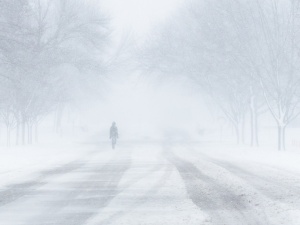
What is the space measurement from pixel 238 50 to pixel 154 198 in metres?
21.3

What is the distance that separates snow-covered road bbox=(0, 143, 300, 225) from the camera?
7.92m

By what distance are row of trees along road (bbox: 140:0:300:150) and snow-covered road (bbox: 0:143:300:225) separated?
14.1 m

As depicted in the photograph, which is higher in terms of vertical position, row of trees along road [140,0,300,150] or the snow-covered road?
row of trees along road [140,0,300,150]

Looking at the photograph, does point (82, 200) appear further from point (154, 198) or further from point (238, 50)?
point (238, 50)

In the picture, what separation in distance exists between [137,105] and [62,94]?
10581 cm

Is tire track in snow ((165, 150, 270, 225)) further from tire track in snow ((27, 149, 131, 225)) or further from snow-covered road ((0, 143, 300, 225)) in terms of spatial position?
tire track in snow ((27, 149, 131, 225))

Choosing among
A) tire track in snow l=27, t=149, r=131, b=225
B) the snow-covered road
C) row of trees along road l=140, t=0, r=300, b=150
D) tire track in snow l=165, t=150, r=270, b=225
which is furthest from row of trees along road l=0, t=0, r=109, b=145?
tire track in snow l=165, t=150, r=270, b=225

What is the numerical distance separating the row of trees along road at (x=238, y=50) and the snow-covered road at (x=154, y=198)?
555 inches

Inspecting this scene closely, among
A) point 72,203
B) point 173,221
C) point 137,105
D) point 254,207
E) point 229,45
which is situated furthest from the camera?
point 137,105

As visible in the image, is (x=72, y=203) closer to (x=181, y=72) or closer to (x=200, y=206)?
(x=200, y=206)

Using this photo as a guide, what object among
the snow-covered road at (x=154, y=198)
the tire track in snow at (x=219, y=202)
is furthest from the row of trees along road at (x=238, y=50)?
the tire track in snow at (x=219, y=202)

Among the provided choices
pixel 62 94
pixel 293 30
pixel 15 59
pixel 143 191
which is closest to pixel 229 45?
pixel 293 30

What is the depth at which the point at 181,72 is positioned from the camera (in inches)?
1487

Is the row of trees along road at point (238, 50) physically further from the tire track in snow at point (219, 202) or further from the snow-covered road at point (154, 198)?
the tire track in snow at point (219, 202)
